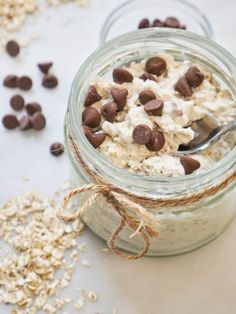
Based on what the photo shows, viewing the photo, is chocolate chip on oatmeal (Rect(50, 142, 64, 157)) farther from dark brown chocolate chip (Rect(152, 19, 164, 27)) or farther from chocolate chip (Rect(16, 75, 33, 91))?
dark brown chocolate chip (Rect(152, 19, 164, 27))

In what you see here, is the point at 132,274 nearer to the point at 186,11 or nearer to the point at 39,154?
the point at 39,154

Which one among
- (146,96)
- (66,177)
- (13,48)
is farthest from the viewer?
(13,48)

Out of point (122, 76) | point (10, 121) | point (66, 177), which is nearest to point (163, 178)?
point (122, 76)

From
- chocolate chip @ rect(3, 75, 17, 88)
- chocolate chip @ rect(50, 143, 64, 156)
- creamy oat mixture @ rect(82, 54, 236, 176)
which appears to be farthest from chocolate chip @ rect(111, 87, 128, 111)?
chocolate chip @ rect(3, 75, 17, 88)

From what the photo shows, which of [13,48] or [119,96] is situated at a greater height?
[119,96]

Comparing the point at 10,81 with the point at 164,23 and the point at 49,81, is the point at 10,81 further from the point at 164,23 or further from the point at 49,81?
the point at 164,23

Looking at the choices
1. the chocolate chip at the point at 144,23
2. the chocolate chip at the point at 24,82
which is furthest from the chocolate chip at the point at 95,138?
the chocolate chip at the point at 144,23

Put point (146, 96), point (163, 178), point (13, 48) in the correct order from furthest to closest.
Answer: point (13, 48) → point (146, 96) → point (163, 178)
